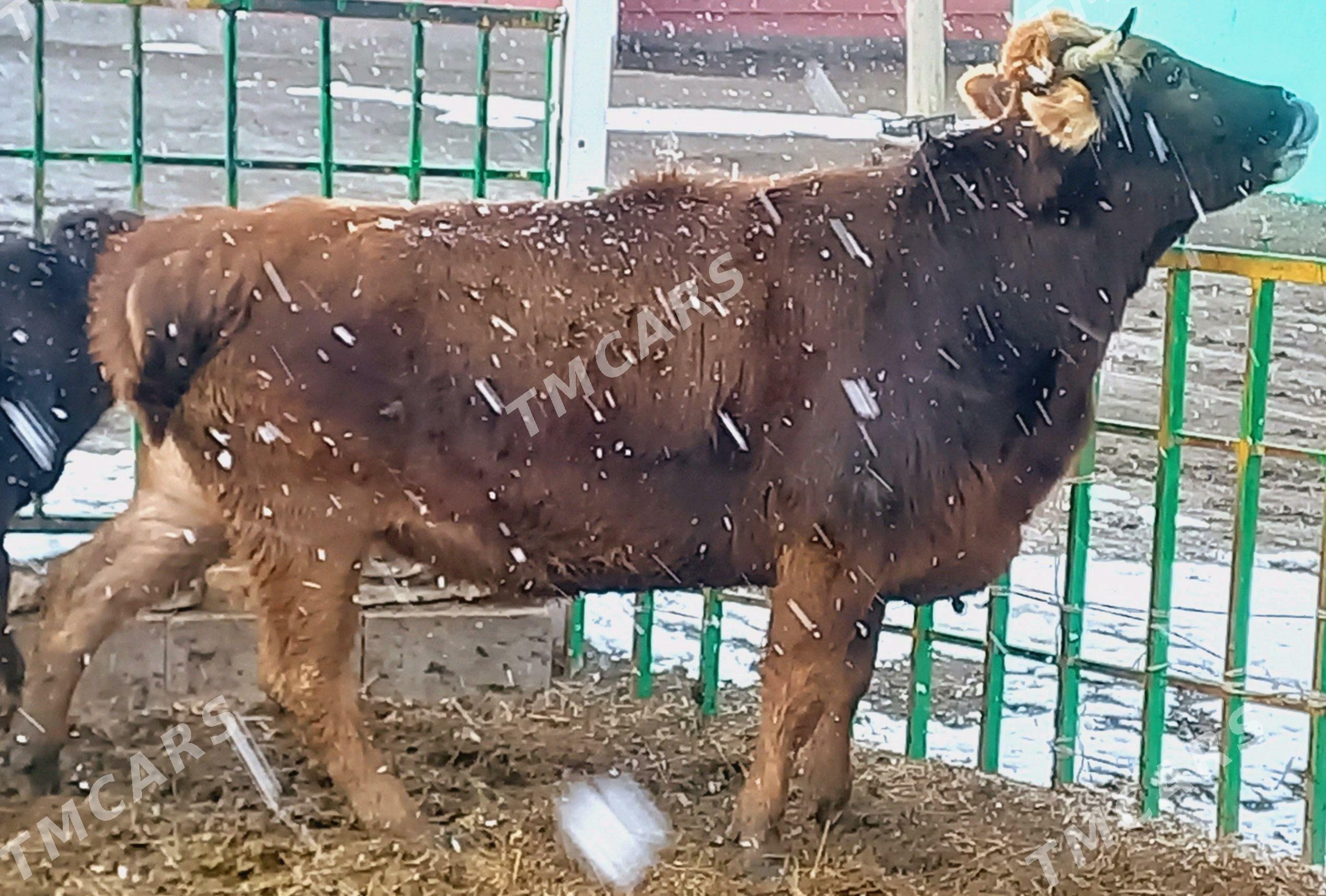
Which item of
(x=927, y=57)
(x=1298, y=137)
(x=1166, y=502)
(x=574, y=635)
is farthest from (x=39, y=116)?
(x=1298, y=137)

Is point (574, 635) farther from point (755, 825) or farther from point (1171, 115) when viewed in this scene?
point (1171, 115)

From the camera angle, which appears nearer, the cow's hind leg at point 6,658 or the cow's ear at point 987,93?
the cow's ear at point 987,93

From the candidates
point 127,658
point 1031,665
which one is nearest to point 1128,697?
point 1031,665

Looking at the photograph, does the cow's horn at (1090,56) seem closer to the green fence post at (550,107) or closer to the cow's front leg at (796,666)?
the cow's front leg at (796,666)

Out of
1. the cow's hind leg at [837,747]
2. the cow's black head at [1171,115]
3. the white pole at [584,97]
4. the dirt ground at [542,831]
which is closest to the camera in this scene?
the dirt ground at [542,831]

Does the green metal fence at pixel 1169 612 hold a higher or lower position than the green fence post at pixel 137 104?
lower

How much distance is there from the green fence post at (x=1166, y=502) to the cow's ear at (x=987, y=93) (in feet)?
2.21

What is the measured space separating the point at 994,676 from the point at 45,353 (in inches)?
109

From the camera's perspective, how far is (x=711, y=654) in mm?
5629

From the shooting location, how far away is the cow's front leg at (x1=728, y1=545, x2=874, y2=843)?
4.31 m

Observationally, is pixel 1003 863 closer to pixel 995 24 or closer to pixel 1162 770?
pixel 1162 770

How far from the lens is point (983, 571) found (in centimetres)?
445

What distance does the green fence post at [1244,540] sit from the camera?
4.67 m

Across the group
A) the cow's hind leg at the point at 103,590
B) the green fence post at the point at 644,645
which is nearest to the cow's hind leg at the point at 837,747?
the green fence post at the point at 644,645
